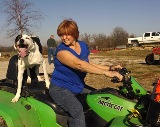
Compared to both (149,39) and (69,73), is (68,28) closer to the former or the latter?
(69,73)

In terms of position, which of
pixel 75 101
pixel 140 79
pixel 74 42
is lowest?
pixel 140 79

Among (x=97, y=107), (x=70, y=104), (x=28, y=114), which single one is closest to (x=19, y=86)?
(x=28, y=114)

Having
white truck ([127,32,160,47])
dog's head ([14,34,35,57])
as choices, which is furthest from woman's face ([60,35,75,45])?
white truck ([127,32,160,47])

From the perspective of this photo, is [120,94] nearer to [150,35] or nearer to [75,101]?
[75,101]

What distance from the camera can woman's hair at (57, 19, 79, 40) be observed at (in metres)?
3.35

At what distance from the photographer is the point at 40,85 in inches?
156

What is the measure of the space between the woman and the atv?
0.11 metres

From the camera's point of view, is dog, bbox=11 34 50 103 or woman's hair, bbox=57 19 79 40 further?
dog, bbox=11 34 50 103

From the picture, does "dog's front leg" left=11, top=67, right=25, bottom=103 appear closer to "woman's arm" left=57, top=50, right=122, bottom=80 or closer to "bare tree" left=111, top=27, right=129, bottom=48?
"woman's arm" left=57, top=50, right=122, bottom=80

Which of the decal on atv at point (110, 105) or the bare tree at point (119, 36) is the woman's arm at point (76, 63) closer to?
the decal on atv at point (110, 105)

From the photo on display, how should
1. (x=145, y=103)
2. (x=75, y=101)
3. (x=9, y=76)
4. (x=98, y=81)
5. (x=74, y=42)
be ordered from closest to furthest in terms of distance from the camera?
(x=145, y=103)
(x=75, y=101)
(x=74, y=42)
(x=9, y=76)
(x=98, y=81)

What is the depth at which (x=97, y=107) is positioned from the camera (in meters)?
3.05

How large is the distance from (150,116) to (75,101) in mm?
1034

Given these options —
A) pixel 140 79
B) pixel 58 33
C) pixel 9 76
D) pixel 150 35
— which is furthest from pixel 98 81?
pixel 150 35
